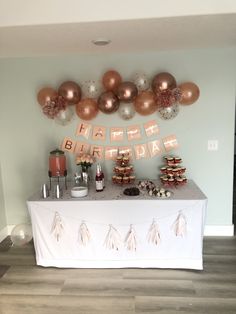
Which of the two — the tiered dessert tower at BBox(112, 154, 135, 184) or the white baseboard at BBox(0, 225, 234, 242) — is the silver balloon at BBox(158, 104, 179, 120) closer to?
the tiered dessert tower at BBox(112, 154, 135, 184)

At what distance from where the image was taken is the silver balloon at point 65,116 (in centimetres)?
300

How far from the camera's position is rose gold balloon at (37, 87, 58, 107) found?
9.68 feet

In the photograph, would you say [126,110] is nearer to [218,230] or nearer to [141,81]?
[141,81]

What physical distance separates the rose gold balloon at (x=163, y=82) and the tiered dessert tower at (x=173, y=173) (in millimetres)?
708

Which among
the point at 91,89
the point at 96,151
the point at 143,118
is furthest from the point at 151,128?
the point at 91,89

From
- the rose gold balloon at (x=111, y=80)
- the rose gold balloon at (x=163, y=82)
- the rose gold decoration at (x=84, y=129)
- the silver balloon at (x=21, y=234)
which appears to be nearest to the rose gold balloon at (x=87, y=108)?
the rose gold decoration at (x=84, y=129)

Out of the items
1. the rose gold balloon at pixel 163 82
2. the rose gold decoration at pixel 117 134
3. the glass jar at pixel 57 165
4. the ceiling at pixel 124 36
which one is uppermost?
the ceiling at pixel 124 36

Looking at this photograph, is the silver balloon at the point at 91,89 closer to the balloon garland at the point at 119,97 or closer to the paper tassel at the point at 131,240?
the balloon garland at the point at 119,97

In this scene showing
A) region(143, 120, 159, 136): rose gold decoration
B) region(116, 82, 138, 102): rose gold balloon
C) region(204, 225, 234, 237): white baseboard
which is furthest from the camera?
region(204, 225, 234, 237): white baseboard

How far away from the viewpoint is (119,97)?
2.85 m

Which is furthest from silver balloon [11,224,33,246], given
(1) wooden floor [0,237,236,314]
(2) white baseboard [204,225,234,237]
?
(2) white baseboard [204,225,234,237]

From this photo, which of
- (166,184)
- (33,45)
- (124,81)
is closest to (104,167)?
(166,184)

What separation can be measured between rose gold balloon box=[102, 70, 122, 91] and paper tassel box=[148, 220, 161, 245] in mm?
1410

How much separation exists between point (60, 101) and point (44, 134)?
1.48 feet
